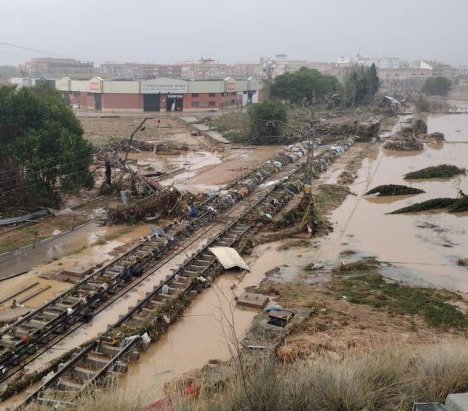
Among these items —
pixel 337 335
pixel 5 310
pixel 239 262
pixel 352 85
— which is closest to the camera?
pixel 337 335

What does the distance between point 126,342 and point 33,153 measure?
12787mm

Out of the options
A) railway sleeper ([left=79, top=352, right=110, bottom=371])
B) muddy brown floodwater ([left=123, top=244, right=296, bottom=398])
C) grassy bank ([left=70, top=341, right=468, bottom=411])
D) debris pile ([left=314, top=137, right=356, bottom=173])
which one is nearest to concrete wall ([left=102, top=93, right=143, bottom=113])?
debris pile ([left=314, top=137, right=356, bottom=173])

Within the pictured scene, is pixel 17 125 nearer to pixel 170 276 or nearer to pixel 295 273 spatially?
pixel 170 276

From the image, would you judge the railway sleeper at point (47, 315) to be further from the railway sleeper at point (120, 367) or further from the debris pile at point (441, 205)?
the debris pile at point (441, 205)

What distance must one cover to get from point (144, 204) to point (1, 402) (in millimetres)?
13019

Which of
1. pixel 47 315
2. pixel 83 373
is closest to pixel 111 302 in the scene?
pixel 47 315

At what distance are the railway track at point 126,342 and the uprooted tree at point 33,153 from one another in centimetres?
811

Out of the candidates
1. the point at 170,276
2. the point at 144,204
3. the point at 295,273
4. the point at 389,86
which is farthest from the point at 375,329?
the point at 389,86

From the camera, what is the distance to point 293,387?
19.8 feet

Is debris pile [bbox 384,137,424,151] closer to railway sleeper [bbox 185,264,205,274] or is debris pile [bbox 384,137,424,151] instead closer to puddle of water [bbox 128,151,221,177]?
puddle of water [bbox 128,151,221,177]

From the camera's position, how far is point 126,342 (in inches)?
432

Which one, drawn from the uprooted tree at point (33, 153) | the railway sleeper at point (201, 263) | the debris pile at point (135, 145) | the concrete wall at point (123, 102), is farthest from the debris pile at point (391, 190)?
the concrete wall at point (123, 102)

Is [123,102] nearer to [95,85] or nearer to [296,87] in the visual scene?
[95,85]

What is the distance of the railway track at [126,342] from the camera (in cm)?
916
